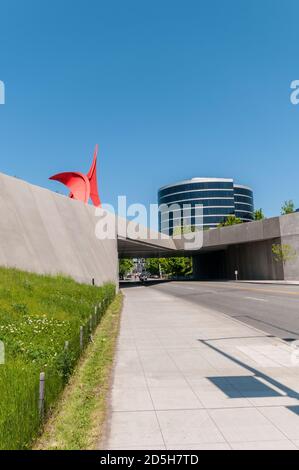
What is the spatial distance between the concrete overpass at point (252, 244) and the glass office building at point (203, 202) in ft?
247

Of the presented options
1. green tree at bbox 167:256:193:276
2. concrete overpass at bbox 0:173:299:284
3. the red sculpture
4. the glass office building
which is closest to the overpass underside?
concrete overpass at bbox 0:173:299:284

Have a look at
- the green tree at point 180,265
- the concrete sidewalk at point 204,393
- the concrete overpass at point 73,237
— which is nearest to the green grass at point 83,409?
the concrete sidewalk at point 204,393

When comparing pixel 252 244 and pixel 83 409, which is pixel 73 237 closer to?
pixel 83 409

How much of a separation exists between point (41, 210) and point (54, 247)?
2.89 metres

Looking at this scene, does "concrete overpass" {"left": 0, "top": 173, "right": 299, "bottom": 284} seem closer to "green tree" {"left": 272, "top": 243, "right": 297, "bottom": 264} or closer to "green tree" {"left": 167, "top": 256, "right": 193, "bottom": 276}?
"green tree" {"left": 272, "top": 243, "right": 297, "bottom": 264}

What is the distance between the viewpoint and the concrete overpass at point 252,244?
5259cm

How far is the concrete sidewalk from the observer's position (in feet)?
18.0

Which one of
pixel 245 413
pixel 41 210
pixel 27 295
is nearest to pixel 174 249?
pixel 41 210

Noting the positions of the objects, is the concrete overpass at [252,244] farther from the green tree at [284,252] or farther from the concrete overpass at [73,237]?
the green tree at [284,252]

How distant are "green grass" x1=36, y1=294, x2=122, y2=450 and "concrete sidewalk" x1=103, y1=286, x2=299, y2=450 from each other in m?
0.26

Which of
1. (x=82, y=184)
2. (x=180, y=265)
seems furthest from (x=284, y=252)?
(x=180, y=265)

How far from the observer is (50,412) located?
21.5 ft
